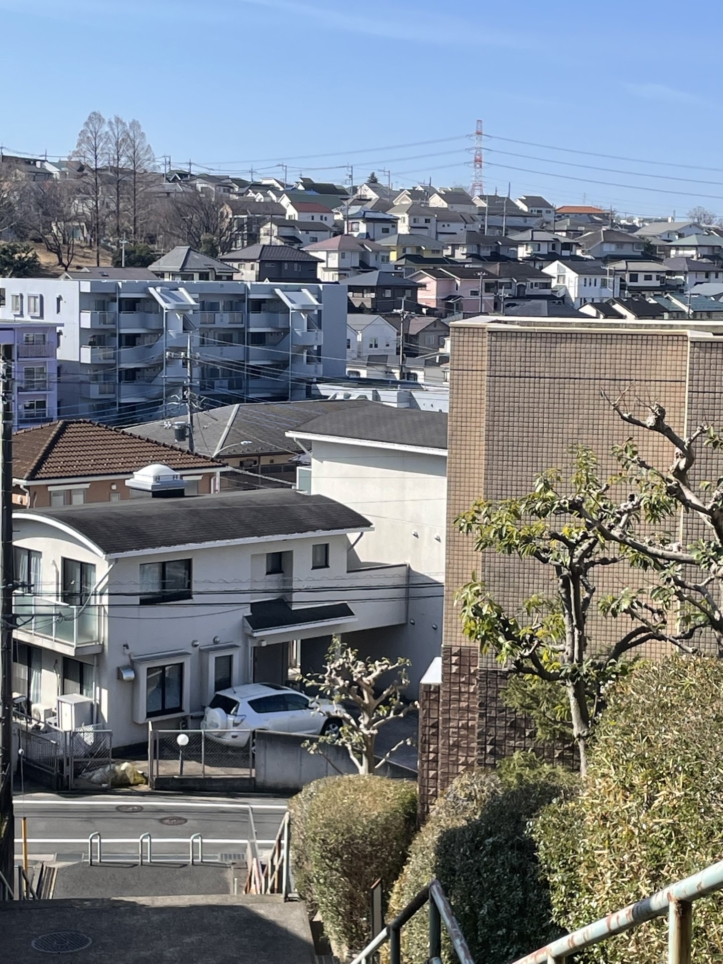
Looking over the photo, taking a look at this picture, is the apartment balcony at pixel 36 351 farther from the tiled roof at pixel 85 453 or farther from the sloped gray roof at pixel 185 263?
the tiled roof at pixel 85 453

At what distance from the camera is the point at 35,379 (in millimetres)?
47312

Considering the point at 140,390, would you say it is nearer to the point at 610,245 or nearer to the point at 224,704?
the point at 224,704

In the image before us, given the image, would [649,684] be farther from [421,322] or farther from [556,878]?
[421,322]

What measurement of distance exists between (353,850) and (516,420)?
383 cm

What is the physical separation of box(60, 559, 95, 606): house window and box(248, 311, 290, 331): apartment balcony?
34020mm

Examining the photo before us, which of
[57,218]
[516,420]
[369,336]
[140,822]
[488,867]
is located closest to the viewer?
[488,867]

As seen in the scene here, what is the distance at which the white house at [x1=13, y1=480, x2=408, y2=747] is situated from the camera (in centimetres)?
2109

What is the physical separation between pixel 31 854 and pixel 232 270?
4982 cm

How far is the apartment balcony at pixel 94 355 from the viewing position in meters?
49.5

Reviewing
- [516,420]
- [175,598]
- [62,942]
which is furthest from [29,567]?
[516,420]

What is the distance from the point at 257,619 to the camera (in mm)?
22953

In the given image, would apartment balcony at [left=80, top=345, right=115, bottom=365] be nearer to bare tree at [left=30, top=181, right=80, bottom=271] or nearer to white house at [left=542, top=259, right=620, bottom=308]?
bare tree at [left=30, top=181, right=80, bottom=271]

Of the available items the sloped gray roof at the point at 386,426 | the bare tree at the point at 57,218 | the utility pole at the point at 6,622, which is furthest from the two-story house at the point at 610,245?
the utility pole at the point at 6,622

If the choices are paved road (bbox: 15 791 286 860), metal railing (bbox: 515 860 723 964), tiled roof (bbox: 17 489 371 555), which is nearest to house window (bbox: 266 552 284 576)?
tiled roof (bbox: 17 489 371 555)
